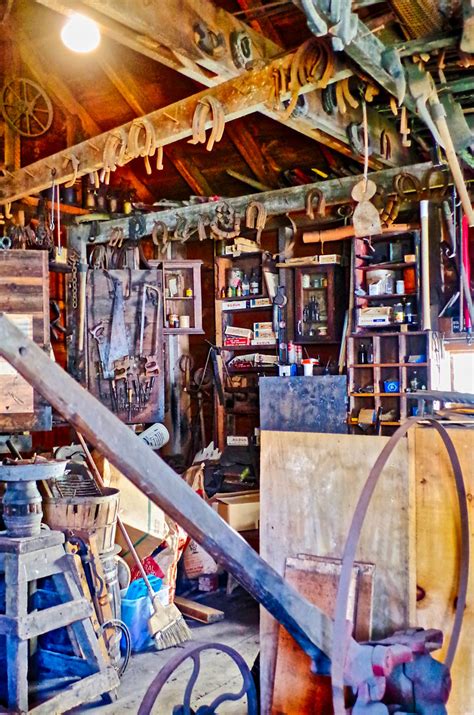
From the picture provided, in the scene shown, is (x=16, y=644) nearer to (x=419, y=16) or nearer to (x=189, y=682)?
(x=189, y=682)

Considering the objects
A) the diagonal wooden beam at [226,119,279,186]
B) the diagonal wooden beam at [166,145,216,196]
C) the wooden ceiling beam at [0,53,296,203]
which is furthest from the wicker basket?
the diagonal wooden beam at [166,145,216,196]

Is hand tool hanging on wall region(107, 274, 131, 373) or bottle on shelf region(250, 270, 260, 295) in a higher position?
bottle on shelf region(250, 270, 260, 295)

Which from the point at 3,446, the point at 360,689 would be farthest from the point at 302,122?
the point at 360,689

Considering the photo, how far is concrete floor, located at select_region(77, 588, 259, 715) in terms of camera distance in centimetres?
321

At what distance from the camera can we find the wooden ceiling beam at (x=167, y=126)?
352 cm

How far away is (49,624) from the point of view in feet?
9.97

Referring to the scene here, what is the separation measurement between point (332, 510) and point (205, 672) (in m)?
2.76

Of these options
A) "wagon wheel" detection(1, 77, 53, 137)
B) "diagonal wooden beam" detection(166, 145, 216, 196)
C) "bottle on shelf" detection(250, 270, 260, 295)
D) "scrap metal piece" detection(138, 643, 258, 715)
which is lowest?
"scrap metal piece" detection(138, 643, 258, 715)

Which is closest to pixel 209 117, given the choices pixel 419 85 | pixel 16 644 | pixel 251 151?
pixel 419 85

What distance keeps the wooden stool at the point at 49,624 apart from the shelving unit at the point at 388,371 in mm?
3148

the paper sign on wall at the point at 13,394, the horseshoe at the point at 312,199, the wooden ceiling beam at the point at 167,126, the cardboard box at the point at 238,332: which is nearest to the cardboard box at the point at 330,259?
the horseshoe at the point at 312,199

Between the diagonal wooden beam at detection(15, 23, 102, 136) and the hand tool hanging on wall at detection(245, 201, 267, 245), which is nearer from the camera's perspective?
the hand tool hanging on wall at detection(245, 201, 267, 245)

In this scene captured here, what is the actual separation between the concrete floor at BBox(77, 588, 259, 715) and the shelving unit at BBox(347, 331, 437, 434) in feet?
6.64

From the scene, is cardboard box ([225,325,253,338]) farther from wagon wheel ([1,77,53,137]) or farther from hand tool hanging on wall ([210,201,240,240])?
wagon wheel ([1,77,53,137])
